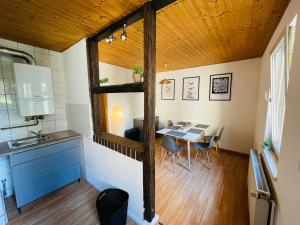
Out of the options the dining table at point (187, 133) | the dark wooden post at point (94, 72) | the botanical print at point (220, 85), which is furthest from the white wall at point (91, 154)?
the botanical print at point (220, 85)

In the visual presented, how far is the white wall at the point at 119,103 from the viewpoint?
3.61 meters

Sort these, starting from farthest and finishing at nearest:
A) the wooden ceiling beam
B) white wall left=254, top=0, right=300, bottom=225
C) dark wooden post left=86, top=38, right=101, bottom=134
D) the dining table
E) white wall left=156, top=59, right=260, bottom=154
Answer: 1. white wall left=156, top=59, right=260, bottom=154
2. the dining table
3. dark wooden post left=86, top=38, right=101, bottom=134
4. the wooden ceiling beam
5. white wall left=254, top=0, right=300, bottom=225

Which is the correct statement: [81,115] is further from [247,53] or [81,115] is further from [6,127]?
[247,53]

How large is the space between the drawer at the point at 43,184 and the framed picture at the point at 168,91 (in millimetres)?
3369

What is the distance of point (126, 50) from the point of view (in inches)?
96.7

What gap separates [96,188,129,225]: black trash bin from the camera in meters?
1.28

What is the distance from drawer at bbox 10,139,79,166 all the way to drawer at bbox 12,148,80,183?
5cm

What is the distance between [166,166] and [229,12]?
2683 millimetres

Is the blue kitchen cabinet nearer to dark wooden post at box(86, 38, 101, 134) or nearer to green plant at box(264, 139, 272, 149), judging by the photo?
dark wooden post at box(86, 38, 101, 134)

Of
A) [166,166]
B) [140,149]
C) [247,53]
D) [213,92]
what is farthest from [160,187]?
[247,53]

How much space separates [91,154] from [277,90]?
8.99 feet

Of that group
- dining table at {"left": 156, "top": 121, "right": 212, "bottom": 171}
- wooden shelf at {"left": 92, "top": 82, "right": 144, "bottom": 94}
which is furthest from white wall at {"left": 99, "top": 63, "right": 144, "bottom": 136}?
wooden shelf at {"left": 92, "top": 82, "right": 144, "bottom": 94}

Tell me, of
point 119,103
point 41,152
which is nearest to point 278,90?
point 41,152

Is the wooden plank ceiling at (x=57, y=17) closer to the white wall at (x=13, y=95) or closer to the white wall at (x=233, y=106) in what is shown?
the white wall at (x=13, y=95)
